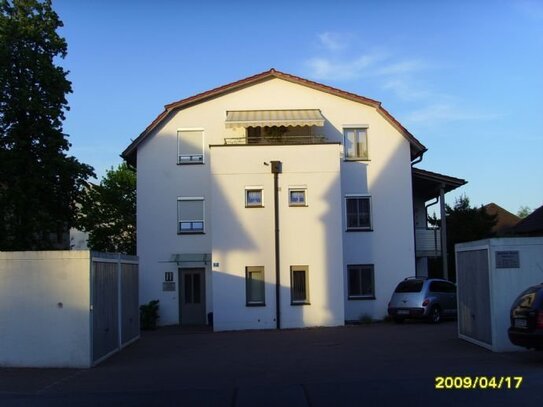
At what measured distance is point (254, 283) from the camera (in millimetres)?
24703

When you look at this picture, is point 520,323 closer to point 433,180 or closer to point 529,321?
point 529,321

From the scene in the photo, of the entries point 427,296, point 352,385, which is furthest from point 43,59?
point 352,385

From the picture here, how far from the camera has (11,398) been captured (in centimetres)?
1015

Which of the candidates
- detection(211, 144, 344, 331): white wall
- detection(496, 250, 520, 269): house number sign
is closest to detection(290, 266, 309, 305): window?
detection(211, 144, 344, 331): white wall

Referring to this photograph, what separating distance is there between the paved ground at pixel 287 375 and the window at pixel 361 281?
7.74 metres

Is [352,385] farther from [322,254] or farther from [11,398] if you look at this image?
[322,254]

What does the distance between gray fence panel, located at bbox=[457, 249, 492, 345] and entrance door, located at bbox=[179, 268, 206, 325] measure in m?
12.5

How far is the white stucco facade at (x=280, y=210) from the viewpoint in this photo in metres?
24.5

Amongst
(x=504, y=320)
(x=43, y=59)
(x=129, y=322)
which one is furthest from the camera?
(x=43, y=59)

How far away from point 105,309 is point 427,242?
17.2 metres

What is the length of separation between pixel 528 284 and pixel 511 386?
208 inches

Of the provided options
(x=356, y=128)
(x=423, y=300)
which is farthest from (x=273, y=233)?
(x=356, y=128)
